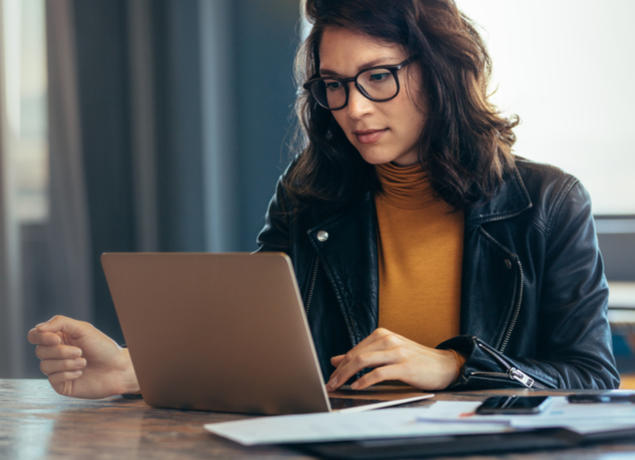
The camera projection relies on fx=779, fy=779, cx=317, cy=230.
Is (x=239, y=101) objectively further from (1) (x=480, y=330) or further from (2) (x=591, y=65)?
(1) (x=480, y=330)

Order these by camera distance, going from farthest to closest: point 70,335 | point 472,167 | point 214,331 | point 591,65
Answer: point 591,65
point 472,167
point 70,335
point 214,331

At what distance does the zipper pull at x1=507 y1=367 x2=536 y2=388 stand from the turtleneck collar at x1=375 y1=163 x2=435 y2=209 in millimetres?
505

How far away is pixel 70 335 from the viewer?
114 centimetres

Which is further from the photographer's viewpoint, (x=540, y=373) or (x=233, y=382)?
(x=540, y=373)

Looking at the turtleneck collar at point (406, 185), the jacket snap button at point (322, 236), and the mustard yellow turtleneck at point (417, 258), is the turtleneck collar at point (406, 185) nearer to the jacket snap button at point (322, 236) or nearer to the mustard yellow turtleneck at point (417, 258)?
the mustard yellow turtleneck at point (417, 258)

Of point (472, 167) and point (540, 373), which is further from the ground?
point (472, 167)

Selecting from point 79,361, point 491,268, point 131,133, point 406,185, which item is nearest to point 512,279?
point 491,268

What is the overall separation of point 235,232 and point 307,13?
1395 millimetres

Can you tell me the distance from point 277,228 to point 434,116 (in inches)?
16.1

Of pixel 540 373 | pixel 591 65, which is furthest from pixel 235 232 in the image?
pixel 540 373

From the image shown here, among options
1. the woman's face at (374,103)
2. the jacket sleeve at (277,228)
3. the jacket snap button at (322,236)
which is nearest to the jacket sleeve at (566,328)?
the woman's face at (374,103)

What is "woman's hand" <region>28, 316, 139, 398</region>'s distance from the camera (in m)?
1.12

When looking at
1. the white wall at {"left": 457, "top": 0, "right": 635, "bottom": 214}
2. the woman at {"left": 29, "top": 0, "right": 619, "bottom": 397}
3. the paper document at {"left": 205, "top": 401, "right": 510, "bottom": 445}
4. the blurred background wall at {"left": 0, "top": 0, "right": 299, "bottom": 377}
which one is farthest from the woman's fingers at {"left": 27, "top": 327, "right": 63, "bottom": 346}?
the white wall at {"left": 457, "top": 0, "right": 635, "bottom": 214}

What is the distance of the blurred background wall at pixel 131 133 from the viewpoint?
2.75 m
